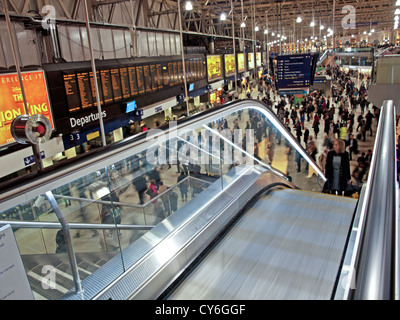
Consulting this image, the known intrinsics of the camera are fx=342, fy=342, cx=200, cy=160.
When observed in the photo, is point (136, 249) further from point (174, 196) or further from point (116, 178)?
point (174, 196)

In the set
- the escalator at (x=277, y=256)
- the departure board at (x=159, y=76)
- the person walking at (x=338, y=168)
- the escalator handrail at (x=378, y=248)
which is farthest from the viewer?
the departure board at (x=159, y=76)

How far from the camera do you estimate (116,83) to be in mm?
10281

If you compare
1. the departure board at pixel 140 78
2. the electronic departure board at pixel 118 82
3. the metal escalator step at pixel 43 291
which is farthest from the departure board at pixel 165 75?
the metal escalator step at pixel 43 291

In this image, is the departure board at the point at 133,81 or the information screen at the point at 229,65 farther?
the information screen at the point at 229,65

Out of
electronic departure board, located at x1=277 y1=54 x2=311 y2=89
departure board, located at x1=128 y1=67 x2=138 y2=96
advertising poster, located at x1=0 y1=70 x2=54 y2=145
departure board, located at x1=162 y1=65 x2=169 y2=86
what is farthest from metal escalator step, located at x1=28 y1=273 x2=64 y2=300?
electronic departure board, located at x1=277 y1=54 x2=311 y2=89

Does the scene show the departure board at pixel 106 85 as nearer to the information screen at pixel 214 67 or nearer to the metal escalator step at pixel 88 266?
the metal escalator step at pixel 88 266

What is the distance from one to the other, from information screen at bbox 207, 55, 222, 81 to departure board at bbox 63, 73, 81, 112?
37.9 feet

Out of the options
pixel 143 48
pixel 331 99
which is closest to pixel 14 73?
pixel 143 48

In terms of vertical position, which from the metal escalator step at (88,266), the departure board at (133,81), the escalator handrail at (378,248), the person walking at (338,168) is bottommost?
the person walking at (338,168)

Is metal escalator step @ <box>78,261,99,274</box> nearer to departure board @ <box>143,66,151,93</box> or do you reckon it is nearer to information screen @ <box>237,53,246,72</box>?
departure board @ <box>143,66,151,93</box>

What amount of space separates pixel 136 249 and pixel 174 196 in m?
1.30

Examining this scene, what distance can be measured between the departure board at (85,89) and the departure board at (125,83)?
170cm

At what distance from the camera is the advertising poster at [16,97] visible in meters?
6.41

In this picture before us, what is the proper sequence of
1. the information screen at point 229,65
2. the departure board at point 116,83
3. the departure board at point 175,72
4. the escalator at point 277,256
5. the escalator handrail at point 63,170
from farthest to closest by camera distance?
the information screen at point 229,65, the departure board at point 175,72, the departure board at point 116,83, the escalator at point 277,256, the escalator handrail at point 63,170
